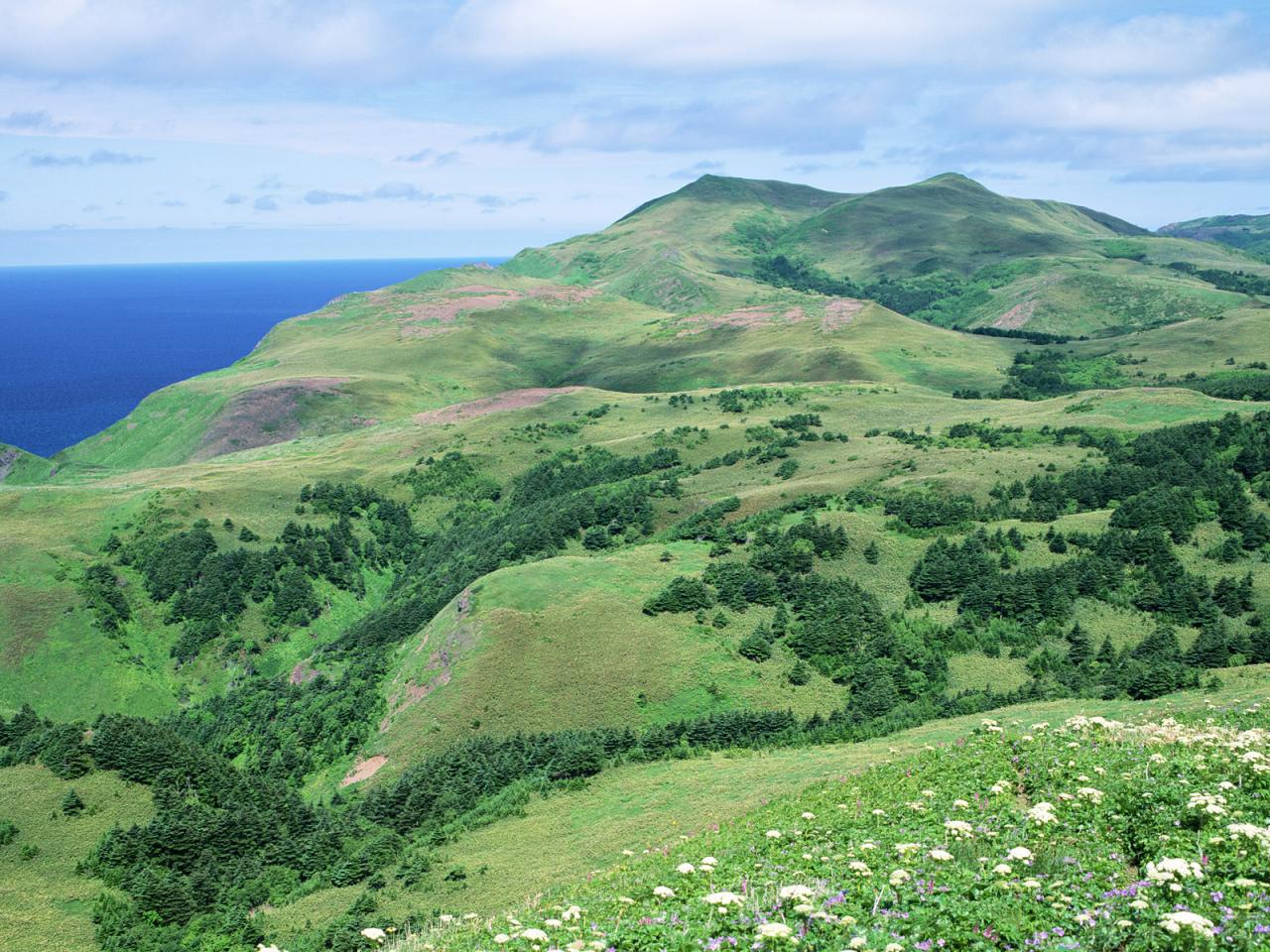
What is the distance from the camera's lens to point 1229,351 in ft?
564

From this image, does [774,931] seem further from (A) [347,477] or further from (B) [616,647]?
(A) [347,477]

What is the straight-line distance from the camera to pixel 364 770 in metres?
56.8

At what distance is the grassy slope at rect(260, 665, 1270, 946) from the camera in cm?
3122

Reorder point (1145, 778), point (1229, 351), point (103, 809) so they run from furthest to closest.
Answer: point (1229, 351)
point (103, 809)
point (1145, 778)

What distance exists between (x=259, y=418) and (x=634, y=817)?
159 meters

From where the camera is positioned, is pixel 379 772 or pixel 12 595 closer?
pixel 379 772

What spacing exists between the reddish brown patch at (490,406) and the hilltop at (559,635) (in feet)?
58.7

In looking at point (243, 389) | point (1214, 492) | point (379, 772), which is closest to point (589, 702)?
point (379, 772)

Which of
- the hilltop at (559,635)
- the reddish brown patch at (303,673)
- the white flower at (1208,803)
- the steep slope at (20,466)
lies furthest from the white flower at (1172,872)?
the steep slope at (20,466)

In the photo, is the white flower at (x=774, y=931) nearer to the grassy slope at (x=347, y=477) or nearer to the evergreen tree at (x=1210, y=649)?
the grassy slope at (x=347, y=477)

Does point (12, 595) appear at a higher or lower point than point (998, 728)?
lower

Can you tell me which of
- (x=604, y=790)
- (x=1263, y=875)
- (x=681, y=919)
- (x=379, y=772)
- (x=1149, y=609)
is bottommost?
(x=379, y=772)

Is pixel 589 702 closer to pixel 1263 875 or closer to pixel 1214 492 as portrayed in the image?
pixel 1263 875

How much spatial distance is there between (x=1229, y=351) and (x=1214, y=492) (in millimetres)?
120025
